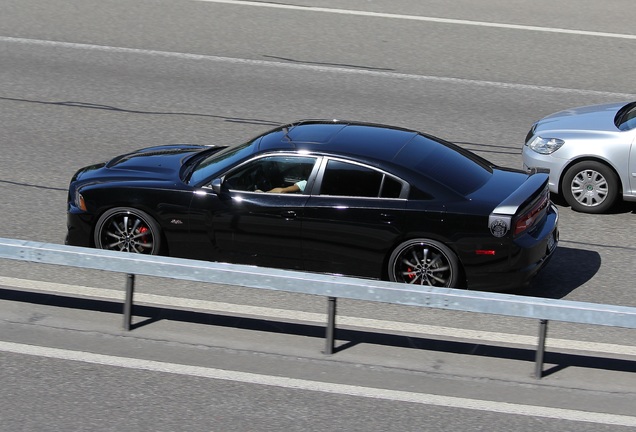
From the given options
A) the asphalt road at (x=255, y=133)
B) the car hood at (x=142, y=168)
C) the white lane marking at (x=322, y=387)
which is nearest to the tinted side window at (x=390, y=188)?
the asphalt road at (x=255, y=133)

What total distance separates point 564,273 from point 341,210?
232 centimetres

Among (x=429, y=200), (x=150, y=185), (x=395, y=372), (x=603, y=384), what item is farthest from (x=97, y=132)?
(x=603, y=384)

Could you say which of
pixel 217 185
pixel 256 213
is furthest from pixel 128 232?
pixel 256 213

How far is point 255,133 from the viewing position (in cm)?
1351

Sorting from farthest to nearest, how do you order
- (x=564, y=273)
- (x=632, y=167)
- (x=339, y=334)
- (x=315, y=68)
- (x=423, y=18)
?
(x=423, y=18) → (x=315, y=68) → (x=632, y=167) → (x=564, y=273) → (x=339, y=334)

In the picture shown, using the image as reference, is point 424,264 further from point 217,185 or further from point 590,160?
point 590,160

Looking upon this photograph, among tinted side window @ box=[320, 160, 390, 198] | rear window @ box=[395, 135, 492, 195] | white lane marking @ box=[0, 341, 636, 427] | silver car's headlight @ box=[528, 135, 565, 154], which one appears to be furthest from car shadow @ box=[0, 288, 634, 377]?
silver car's headlight @ box=[528, 135, 565, 154]

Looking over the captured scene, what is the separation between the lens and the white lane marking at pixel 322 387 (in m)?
7.26

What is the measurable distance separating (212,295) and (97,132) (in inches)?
188

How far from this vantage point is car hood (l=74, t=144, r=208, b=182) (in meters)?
9.98

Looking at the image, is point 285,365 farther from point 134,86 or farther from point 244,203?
point 134,86

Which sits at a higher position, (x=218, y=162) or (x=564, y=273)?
(x=218, y=162)

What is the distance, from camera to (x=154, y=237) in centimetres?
973

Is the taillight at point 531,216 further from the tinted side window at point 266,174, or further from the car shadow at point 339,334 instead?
the tinted side window at point 266,174
